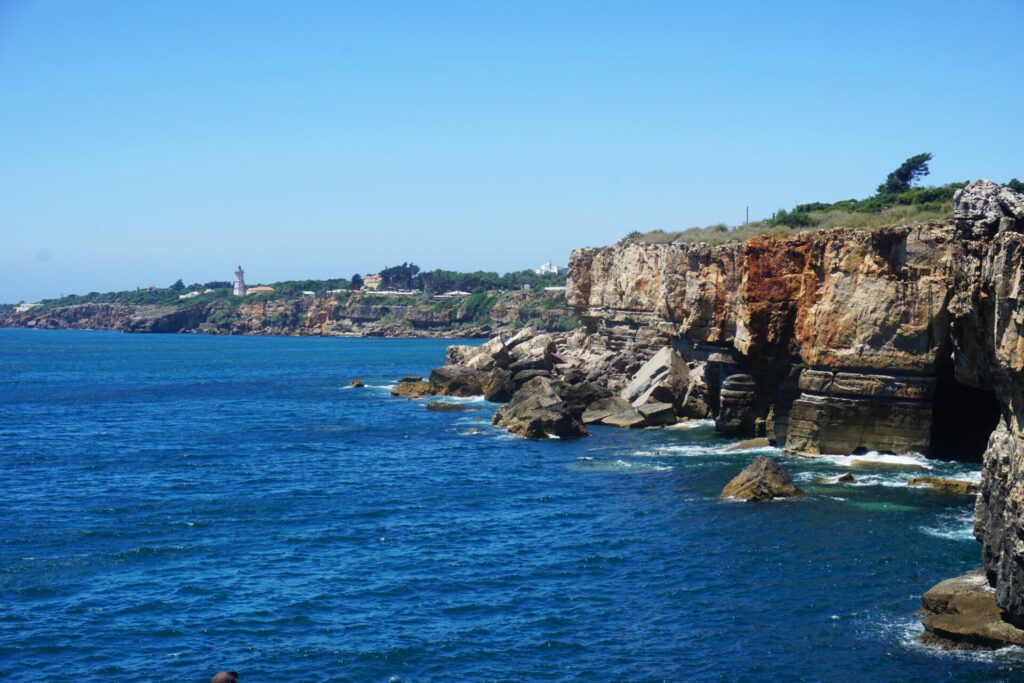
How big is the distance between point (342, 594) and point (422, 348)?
133730 mm

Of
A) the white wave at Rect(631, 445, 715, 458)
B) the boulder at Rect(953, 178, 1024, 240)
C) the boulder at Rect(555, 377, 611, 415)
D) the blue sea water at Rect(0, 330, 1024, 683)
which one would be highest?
the boulder at Rect(953, 178, 1024, 240)

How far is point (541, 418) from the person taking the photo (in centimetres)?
5788

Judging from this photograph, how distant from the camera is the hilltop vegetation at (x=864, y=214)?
49000 mm

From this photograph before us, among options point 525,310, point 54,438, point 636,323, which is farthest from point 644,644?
point 525,310

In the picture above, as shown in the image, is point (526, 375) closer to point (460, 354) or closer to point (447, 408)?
point (447, 408)

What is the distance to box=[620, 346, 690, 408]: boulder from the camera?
6203cm

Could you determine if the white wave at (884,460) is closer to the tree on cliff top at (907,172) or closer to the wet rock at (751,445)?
the wet rock at (751,445)

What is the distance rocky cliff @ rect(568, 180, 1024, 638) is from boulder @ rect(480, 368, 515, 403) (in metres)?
18.9

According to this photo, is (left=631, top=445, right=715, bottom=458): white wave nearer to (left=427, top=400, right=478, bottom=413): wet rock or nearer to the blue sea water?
the blue sea water

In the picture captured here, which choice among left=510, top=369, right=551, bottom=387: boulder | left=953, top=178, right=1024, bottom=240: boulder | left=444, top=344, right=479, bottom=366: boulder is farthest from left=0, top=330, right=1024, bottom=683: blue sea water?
left=444, top=344, right=479, bottom=366: boulder

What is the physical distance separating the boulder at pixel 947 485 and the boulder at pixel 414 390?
48.3m

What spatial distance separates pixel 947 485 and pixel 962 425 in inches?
283

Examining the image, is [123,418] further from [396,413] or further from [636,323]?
[636,323]

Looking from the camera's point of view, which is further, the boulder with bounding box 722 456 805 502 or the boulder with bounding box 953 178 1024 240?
the boulder with bounding box 722 456 805 502
